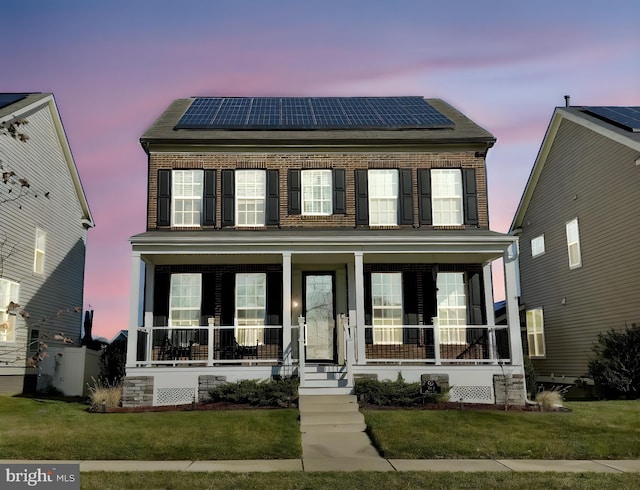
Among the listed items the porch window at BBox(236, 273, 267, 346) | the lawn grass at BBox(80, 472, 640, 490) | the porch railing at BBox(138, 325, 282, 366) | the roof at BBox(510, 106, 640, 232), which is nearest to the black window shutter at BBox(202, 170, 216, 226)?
the porch window at BBox(236, 273, 267, 346)

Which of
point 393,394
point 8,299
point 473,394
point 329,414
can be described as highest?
point 8,299

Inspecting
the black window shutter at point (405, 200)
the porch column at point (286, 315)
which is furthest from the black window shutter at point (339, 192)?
the porch column at point (286, 315)

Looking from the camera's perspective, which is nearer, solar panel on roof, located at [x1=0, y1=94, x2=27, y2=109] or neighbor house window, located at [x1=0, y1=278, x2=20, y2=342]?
neighbor house window, located at [x1=0, y1=278, x2=20, y2=342]

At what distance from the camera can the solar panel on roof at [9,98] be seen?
20.2m

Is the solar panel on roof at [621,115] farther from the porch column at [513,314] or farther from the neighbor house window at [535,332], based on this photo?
the neighbor house window at [535,332]

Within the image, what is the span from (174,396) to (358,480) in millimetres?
7702

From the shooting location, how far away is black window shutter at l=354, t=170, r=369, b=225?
1762cm

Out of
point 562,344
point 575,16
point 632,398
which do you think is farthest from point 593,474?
point 562,344

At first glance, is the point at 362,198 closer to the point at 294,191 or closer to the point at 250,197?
the point at 294,191

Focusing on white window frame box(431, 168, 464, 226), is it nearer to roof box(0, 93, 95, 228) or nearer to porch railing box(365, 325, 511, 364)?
porch railing box(365, 325, 511, 364)

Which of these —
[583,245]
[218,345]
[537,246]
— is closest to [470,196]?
[583,245]

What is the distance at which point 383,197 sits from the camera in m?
17.9

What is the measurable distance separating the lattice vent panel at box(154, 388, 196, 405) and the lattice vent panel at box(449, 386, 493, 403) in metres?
6.05

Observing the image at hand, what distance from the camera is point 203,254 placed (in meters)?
16.6
